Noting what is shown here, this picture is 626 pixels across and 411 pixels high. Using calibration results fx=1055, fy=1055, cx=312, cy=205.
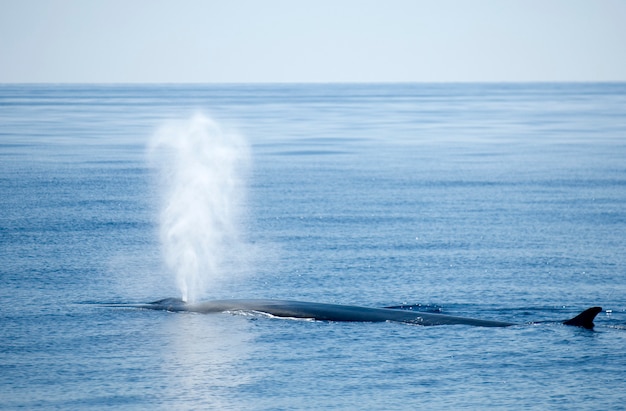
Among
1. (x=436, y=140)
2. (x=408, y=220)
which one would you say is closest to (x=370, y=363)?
(x=408, y=220)

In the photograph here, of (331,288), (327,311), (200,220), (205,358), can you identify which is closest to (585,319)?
(327,311)

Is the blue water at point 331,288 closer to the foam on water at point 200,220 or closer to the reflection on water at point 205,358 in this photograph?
the reflection on water at point 205,358

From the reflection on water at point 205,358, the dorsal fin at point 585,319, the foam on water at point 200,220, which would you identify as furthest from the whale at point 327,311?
the foam on water at point 200,220

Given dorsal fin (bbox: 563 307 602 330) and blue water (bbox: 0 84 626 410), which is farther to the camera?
dorsal fin (bbox: 563 307 602 330)

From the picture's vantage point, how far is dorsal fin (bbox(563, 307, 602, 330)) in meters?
23.4

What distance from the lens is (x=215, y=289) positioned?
29484 mm

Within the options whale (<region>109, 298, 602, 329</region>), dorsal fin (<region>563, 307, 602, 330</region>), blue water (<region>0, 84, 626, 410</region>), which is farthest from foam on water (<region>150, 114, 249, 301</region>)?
dorsal fin (<region>563, 307, 602, 330</region>)

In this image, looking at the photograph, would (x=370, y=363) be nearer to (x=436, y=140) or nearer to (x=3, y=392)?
(x=3, y=392)

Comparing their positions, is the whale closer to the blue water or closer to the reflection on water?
the blue water

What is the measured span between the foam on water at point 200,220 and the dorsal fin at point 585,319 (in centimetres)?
1021

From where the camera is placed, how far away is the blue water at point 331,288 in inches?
787

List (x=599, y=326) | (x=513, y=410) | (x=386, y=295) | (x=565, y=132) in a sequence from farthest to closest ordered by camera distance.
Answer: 1. (x=565, y=132)
2. (x=386, y=295)
3. (x=599, y=326)
4. (x=513, y=410)

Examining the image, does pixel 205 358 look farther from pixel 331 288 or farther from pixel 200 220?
pixel 200 220

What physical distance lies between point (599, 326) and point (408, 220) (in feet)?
58.0
